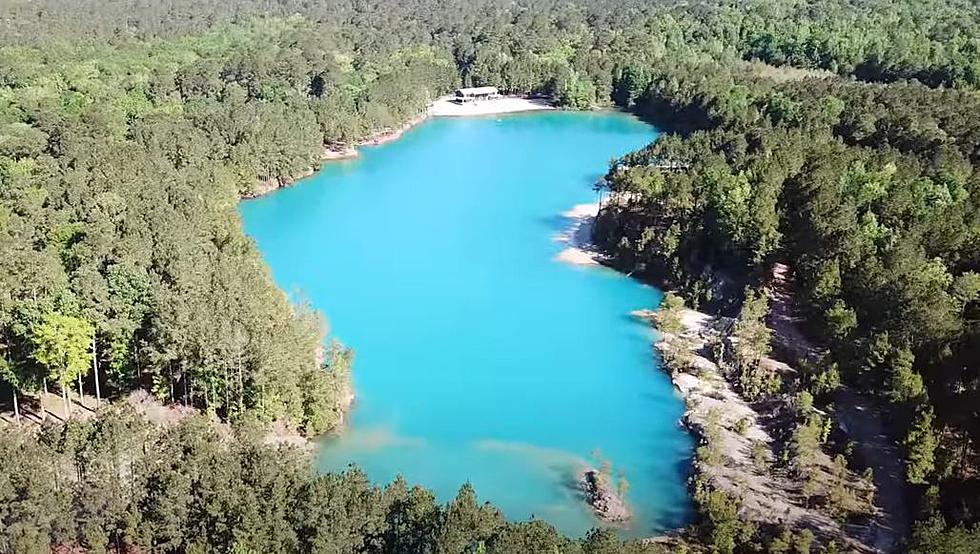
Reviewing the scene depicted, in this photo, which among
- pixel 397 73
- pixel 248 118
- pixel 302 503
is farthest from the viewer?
pixel 397 73

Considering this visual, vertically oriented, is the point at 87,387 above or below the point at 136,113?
below

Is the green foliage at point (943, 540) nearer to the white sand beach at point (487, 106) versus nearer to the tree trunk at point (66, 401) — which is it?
the tree trunk at point (66, 401)

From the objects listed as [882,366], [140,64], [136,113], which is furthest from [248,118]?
[882,366]

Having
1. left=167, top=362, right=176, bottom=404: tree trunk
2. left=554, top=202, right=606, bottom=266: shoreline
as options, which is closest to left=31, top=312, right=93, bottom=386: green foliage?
left=167, top=362, right=176, bottom=404: tree trunk

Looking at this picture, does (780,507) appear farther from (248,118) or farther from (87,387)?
(248,118)

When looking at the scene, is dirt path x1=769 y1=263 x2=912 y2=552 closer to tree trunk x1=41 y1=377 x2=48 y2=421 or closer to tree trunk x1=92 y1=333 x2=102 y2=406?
tree trunk x1=92 y1=333 x2=102 y2=406
